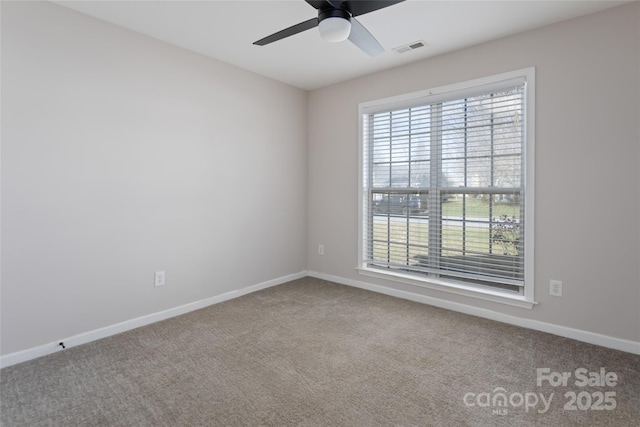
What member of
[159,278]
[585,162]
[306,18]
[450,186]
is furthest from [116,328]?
[585,162]

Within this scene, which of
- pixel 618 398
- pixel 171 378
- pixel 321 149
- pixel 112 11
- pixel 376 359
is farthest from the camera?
pixel 321 149

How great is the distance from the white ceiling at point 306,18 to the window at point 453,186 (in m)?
0.42

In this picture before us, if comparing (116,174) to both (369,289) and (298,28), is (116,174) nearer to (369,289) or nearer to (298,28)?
(298,28)

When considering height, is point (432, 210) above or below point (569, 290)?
above

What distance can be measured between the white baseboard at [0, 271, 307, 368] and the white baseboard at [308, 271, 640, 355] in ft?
4.57

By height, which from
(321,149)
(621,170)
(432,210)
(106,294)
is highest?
(321,149)

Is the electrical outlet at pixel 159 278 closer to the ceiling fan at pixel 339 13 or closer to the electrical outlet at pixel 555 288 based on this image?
the ceiling fan at pixel 339 13

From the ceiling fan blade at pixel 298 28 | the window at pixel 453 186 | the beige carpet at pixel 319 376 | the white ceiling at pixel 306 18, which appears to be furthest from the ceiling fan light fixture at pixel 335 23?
the beige carpet at pixel 319 376

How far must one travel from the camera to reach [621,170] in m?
2.36

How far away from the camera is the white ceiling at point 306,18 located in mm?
2340

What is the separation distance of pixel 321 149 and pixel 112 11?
248cm

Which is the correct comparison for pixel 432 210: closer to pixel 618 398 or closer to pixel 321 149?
pixel 321 149

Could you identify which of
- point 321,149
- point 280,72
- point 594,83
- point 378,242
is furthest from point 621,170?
point 280,72

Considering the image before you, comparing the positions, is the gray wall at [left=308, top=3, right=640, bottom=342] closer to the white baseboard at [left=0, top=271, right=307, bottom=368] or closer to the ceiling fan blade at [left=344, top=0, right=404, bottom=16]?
the ceiling fan blade at [left=344, top=0, right=404, bottom=16]
